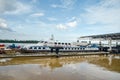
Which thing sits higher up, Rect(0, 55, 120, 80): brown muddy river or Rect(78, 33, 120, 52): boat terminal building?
Rect(78, 33, 120, 52): boat terminal building

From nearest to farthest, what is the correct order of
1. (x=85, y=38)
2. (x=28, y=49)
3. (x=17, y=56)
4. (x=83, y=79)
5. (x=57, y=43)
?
(x=83, y=79), (x=17, y=56), (x=28, y=49), (x=57, y=43), (x=85, y=38)

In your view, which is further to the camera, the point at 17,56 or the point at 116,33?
the point at 116,33

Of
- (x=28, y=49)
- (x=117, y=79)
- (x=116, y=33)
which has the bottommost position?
(x=117, y=79)

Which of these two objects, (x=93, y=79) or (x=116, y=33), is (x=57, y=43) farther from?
(x=93, y=79)

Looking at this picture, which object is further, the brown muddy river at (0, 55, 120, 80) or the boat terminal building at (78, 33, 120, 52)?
the boat terminal building at (78, 33, 120, 52)

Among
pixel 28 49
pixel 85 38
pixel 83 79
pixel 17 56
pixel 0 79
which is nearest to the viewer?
pixel 0 79

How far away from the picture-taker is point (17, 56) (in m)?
39.1

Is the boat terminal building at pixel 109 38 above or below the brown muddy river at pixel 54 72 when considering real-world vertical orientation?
above

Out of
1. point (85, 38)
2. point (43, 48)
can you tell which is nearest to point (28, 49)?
point (43, 48)

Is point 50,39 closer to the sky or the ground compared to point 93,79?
closer to the sky

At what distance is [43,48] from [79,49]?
14786 mm

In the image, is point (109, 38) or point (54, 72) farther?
point (109, 38)

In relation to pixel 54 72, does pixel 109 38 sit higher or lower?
higher

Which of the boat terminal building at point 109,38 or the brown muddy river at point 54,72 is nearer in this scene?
the brown muddy river at point 54,72
